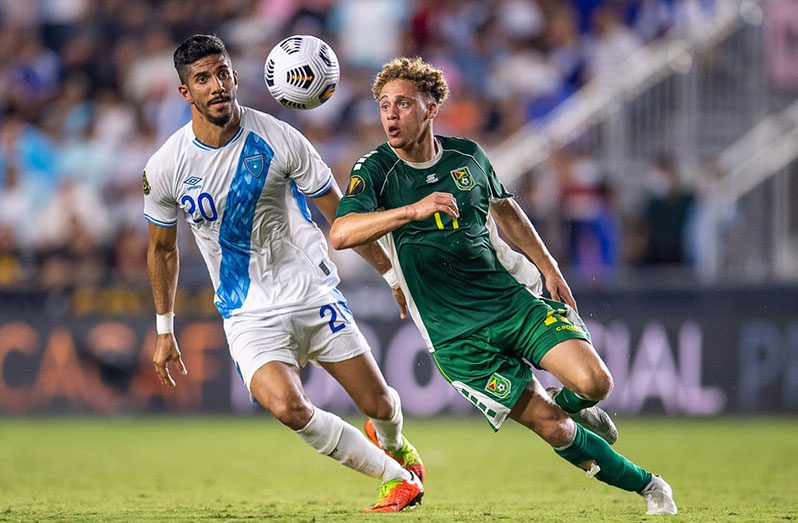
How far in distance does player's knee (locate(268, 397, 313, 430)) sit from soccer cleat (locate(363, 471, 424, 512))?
701mm

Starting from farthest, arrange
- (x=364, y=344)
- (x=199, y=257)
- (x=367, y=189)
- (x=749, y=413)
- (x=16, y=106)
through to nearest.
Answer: (x=16, y=106)
(x=199, y=257)
(x=749, y=413)
(x=364, y=344)
(x=367, y=189)

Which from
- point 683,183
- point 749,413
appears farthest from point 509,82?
point 749,413

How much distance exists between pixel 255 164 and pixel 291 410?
1.38 m

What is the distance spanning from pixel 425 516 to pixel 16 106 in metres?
12.3

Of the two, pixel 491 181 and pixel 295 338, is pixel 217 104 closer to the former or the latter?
pixel 295 338

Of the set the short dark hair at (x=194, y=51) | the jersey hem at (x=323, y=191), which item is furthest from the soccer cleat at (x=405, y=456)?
Result: the short dark hair at (x=194, y=51)

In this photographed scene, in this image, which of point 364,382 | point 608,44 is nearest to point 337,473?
point 364,382

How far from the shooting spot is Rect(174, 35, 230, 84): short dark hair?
7066 mm

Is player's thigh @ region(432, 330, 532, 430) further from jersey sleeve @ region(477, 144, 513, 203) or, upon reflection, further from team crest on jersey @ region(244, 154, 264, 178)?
team crest on jersey @ region(244, 154, 264, 178)

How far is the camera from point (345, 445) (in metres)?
7.32

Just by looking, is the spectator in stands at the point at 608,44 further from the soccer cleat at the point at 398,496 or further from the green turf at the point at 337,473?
the soccer cleat at the point at 398,496

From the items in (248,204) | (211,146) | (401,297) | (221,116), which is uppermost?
(221,116)

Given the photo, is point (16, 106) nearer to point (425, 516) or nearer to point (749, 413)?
point (749, 413)

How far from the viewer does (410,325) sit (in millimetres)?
14273
